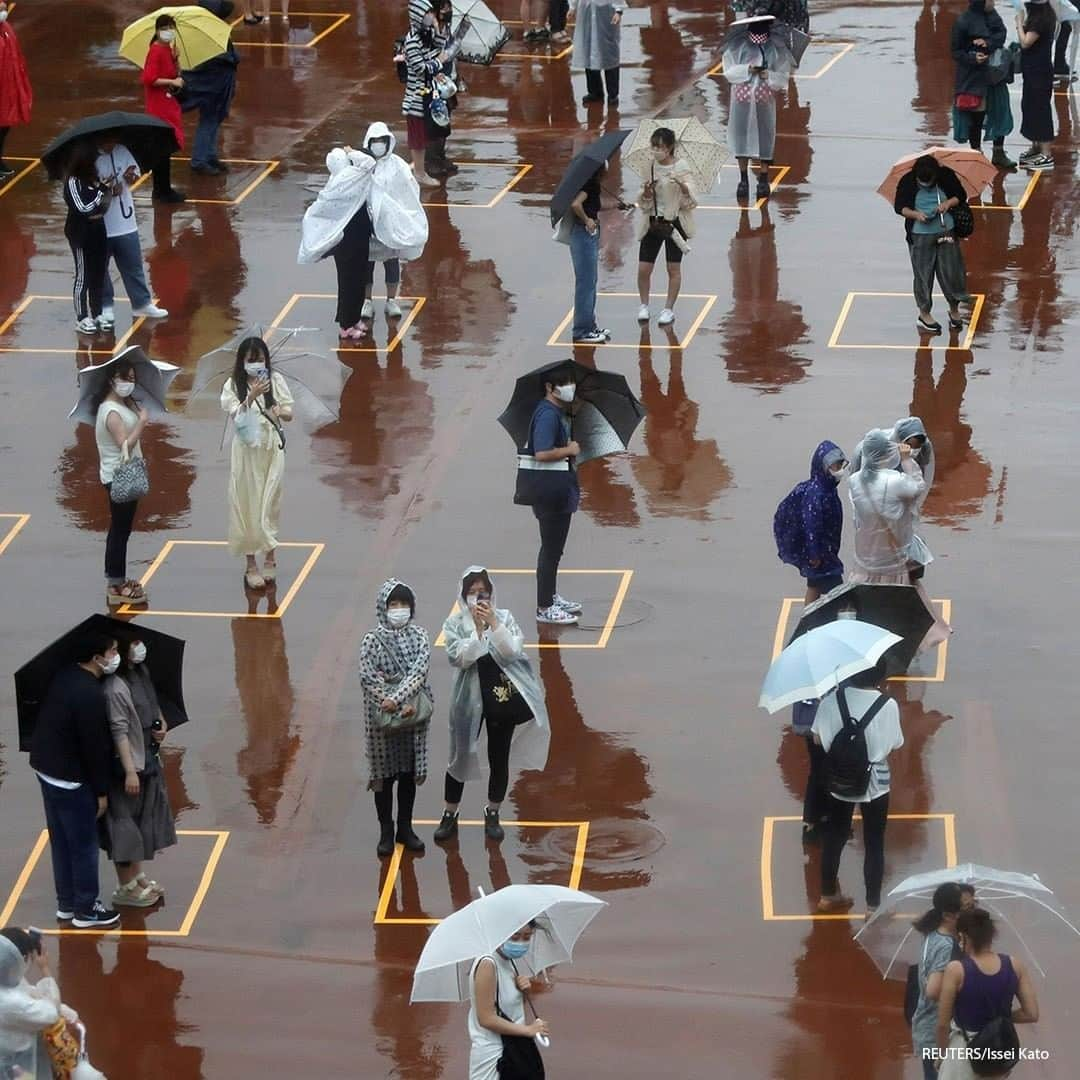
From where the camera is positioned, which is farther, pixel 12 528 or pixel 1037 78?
pixel 1037 78

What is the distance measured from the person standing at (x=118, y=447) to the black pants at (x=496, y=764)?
377 cm

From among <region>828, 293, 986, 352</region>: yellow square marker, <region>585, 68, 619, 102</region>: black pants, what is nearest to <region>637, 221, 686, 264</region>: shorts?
<region>828, 293, 986, 352</region>: yellow square marker

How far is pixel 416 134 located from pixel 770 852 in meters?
13.2

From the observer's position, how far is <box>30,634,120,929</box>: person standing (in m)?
10.7

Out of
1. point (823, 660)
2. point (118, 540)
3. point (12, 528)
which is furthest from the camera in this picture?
point (12, 528)

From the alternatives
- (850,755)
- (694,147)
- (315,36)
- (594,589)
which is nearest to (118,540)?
(594,589)

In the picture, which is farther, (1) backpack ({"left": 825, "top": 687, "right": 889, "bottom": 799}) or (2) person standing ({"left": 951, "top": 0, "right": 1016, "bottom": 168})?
(2) person standing ({"left": 951, "top": 0, "right": 1016, "bottom": 168})

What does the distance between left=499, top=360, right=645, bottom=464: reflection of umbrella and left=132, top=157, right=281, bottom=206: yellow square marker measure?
9.58 metres

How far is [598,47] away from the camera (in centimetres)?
2561

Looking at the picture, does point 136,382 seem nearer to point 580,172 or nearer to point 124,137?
point 580,172

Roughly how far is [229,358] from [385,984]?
217 inches

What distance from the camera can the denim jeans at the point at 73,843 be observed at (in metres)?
10.9

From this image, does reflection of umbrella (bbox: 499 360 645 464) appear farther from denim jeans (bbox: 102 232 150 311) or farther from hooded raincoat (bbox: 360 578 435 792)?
denim jeans (bbox: 102 232 150 311)

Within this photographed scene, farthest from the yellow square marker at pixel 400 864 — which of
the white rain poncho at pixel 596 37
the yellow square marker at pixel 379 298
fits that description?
the white rain poncho at pixel 596 37
